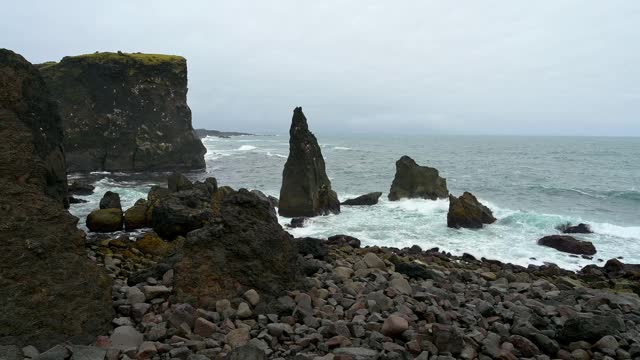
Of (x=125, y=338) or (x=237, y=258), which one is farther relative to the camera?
(x=237, y=258)

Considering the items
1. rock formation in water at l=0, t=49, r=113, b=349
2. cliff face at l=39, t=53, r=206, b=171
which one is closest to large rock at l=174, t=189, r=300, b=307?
rock formation in water at l=0, t=49, r=113, b=349

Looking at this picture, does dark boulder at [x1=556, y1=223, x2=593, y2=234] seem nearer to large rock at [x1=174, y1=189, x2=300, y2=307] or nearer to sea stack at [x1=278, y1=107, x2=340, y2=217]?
sea stack at [x1=278, y1=107, x2=340, y2=217]

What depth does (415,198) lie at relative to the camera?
32.3m

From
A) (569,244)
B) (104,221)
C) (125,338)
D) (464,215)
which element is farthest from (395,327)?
(464,215)

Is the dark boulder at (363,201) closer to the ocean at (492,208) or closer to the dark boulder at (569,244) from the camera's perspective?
the ocean at (492,208)

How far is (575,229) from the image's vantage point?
79.0ft

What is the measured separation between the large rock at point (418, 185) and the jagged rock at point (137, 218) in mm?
17875

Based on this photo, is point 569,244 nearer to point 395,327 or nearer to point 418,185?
point 418,185

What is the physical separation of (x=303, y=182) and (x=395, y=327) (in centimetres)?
2075

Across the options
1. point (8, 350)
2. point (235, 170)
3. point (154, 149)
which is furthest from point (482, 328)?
point (154, 149)

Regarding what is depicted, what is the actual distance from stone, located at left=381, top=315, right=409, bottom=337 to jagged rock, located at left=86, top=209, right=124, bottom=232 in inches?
649

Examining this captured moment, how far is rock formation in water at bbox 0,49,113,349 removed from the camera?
5.81 m

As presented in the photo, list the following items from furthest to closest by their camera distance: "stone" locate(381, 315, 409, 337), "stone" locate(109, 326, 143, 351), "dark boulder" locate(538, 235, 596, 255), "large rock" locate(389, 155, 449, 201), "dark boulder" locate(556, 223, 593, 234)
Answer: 1. "large rock" locate(389, 155, 449, 201)
2. "dark boulder" locate(556, 223, 593, 234)
3. "dark boulder" locate(538, 235, 596, 255)
4. "stone" locate(381, 315, 409, 337)
5. "stone" locate(109, 326, 143, 351)

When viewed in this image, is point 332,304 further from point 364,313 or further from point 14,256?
point 14,256
